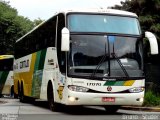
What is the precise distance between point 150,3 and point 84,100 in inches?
774

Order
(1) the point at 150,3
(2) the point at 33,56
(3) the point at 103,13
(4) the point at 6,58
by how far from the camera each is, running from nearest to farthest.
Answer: (3) the point at 103,13
(2) the point at 33,56
(1) the point at 150,3
(4) the point at 6,58

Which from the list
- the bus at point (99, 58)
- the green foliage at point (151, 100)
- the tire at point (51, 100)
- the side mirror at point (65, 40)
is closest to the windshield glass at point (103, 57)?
the bus at point (99, 58)

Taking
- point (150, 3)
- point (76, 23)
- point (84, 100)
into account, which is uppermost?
point (150, 3)

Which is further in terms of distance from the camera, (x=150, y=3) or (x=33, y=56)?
(x=150, y=3)

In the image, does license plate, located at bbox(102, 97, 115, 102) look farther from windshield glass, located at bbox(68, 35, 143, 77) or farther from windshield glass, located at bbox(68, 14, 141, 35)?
windshield glass, located at bbox(68, 14, 141, 35)

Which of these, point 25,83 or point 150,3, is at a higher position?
point 150,3

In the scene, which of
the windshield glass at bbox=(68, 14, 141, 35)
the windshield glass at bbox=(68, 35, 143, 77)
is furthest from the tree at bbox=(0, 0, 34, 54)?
the windshield glass at bbox=(68, 35, 143, 77)

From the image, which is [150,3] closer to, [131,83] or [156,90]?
[156,90]

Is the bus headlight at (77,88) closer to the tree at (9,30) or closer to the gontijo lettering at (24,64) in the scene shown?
the gontijo lettering at (24,64)

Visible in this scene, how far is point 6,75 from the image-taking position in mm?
40406

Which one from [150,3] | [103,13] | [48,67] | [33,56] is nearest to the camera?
[103,13]

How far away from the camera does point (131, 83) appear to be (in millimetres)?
17000

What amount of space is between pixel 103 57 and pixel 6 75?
24.3 meters

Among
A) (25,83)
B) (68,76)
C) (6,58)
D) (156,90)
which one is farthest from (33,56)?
(6,58)
